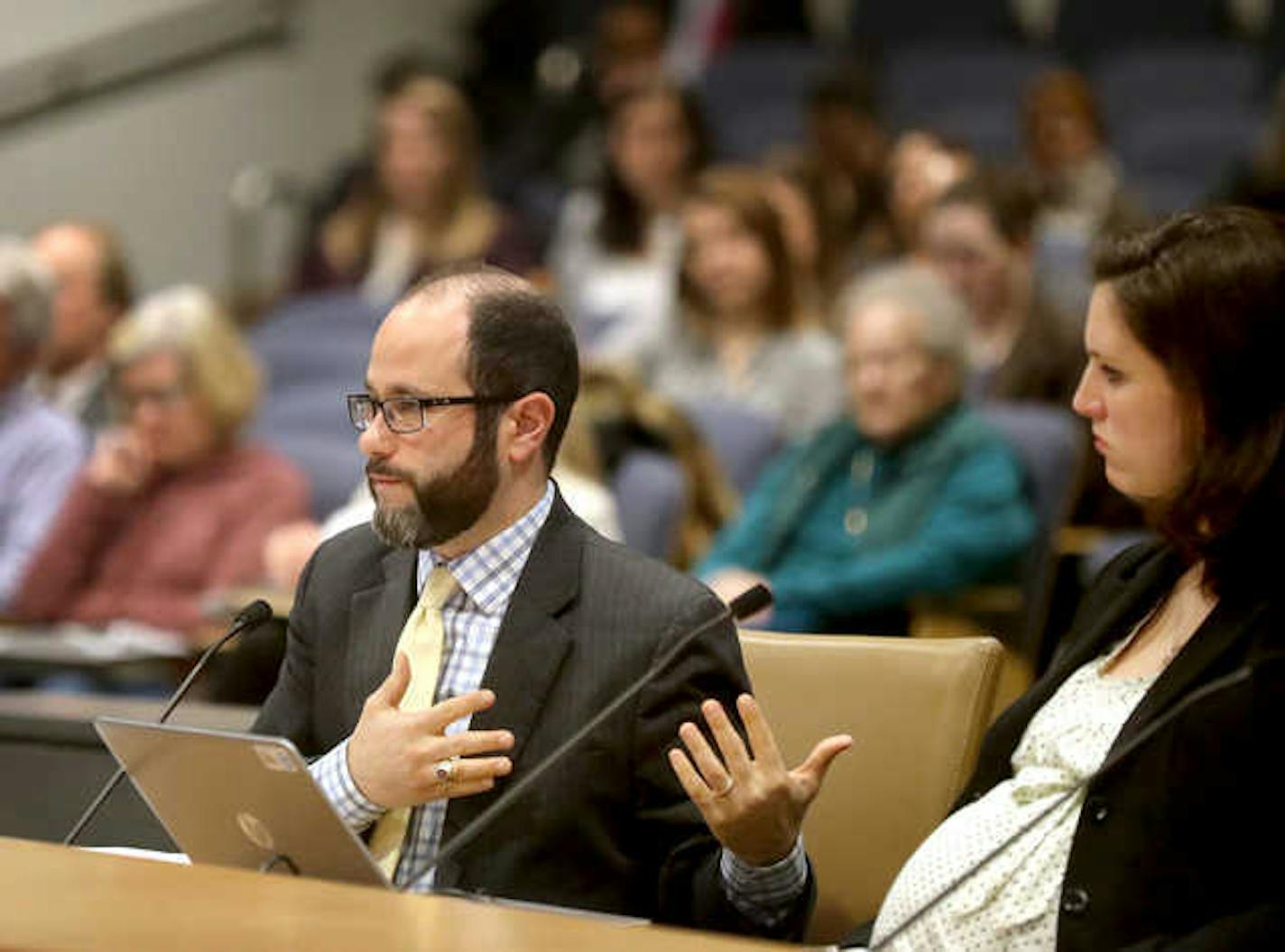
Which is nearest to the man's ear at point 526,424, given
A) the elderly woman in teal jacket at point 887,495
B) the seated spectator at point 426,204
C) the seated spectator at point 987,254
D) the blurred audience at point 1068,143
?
the elderly woman in teal jacket at point 887,495

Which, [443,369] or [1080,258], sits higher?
[443,369]

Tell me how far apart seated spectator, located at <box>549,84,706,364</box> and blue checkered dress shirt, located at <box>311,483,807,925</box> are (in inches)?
155

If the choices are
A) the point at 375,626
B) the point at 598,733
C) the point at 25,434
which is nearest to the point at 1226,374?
the point at 598,733

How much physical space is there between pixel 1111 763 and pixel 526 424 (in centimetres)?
69

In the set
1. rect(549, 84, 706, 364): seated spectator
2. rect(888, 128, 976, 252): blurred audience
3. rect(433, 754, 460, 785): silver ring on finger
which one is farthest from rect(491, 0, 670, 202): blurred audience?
rect(433, 754, 460, 785): silver ring on finger

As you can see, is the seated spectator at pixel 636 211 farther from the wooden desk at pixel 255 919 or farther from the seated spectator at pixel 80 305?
the wooden desk at pixel 255 919

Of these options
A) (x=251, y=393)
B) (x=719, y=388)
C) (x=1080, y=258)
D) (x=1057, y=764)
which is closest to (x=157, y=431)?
(x=251, y=393)

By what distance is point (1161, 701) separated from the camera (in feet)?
7.22

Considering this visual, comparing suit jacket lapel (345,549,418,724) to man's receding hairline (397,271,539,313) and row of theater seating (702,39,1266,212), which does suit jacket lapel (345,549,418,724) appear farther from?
row of theater seating (702,39,1266,212)

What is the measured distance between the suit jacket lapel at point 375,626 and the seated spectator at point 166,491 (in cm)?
221

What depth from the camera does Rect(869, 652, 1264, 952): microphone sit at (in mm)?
2037

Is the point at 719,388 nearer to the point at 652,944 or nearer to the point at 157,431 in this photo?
the point at 157,431

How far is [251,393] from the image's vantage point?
4.84 metres

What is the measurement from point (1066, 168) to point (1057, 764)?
16.4 feet
